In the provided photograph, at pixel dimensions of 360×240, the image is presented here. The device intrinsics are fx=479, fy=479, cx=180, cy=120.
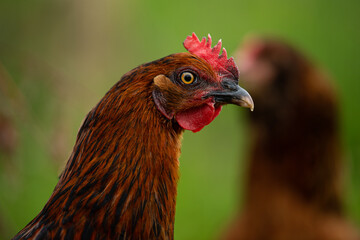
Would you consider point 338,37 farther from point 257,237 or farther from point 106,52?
point 257,237

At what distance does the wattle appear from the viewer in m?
1.65

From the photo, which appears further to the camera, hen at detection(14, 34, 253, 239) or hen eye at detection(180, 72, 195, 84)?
hen eye at detection(180, 72, 195, 84)

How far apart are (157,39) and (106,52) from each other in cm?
102

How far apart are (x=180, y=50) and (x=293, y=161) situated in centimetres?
296

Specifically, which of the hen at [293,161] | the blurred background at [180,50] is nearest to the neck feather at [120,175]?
the blurred background at [180,50]

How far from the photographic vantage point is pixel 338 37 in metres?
7.31

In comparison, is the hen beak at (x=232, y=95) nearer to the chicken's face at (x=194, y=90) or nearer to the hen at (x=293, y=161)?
the chicken's face at (x=194, y=90)

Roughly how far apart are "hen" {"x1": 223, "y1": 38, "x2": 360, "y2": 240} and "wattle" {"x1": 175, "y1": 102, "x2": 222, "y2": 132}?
1.94 metres

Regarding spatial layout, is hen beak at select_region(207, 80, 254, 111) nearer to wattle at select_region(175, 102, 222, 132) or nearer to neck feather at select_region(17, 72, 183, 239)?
wattle at select_region(175, 102, 222, 132)

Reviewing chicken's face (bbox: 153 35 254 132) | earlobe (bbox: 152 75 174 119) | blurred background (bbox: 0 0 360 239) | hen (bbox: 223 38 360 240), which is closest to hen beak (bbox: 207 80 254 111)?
chicken's face (bbox: 153 35 254 132)

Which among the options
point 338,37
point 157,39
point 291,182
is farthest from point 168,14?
point 291,182

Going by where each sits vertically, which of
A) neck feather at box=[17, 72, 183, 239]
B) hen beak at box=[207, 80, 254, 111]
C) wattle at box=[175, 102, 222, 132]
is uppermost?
hen beak at box=[207, 80, 254, 111]

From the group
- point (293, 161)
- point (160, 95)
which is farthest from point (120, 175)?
point (293, 161)

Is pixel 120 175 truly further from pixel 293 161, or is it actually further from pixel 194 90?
pixel 293 161
